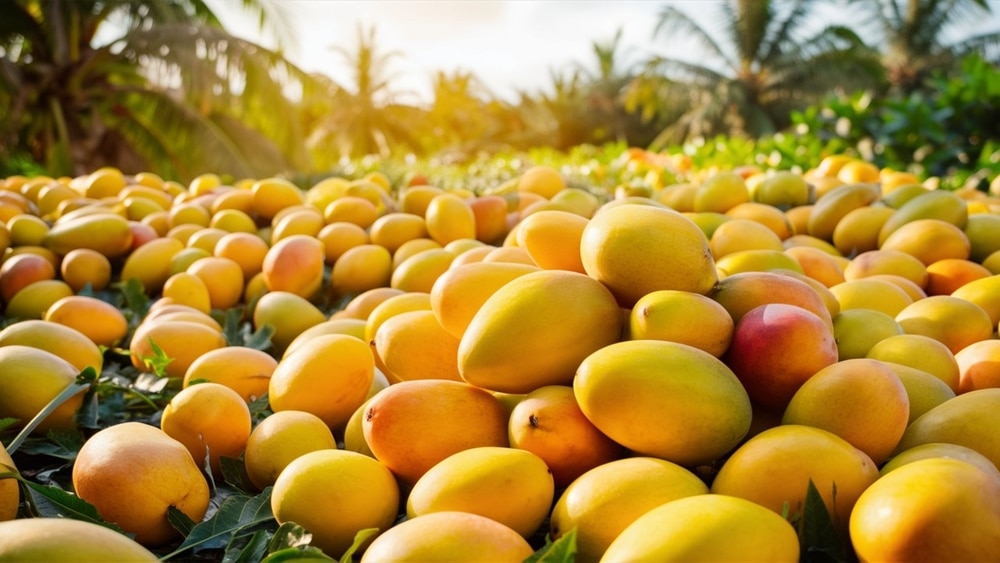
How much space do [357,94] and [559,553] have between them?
3482 cm

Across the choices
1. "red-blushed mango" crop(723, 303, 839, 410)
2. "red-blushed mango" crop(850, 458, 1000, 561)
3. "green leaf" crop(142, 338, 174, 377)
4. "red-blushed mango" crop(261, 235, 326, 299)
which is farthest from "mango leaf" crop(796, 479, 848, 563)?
"red-blushed mango" crop(261, 235, 326, 299)

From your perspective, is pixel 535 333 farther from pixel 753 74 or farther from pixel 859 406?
pixel 753 74

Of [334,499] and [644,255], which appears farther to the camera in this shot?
[644,255]

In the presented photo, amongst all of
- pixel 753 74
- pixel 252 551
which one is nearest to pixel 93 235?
pixel 252 551

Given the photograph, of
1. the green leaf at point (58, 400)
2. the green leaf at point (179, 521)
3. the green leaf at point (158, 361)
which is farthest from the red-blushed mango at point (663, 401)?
A: the green leaf at point (158, 361)

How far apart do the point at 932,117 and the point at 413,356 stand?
482 centimetres

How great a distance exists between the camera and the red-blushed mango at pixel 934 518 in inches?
Result: 29.6

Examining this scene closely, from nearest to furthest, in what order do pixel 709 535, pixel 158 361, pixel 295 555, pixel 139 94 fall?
1. pixel 709 535
2. pixel 295 555
3. pixel 158 361
4. pixel 139 94

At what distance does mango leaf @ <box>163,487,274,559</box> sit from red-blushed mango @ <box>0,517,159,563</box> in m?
0.21

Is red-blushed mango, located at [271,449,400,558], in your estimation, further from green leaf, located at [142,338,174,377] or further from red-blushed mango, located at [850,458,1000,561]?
green leaf, located at [142,338,174,377]

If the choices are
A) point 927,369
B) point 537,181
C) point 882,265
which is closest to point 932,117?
point 537,181

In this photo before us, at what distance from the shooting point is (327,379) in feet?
4.46

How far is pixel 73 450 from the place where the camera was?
138 centimetres

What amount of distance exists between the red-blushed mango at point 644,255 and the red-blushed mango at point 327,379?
503 mm
